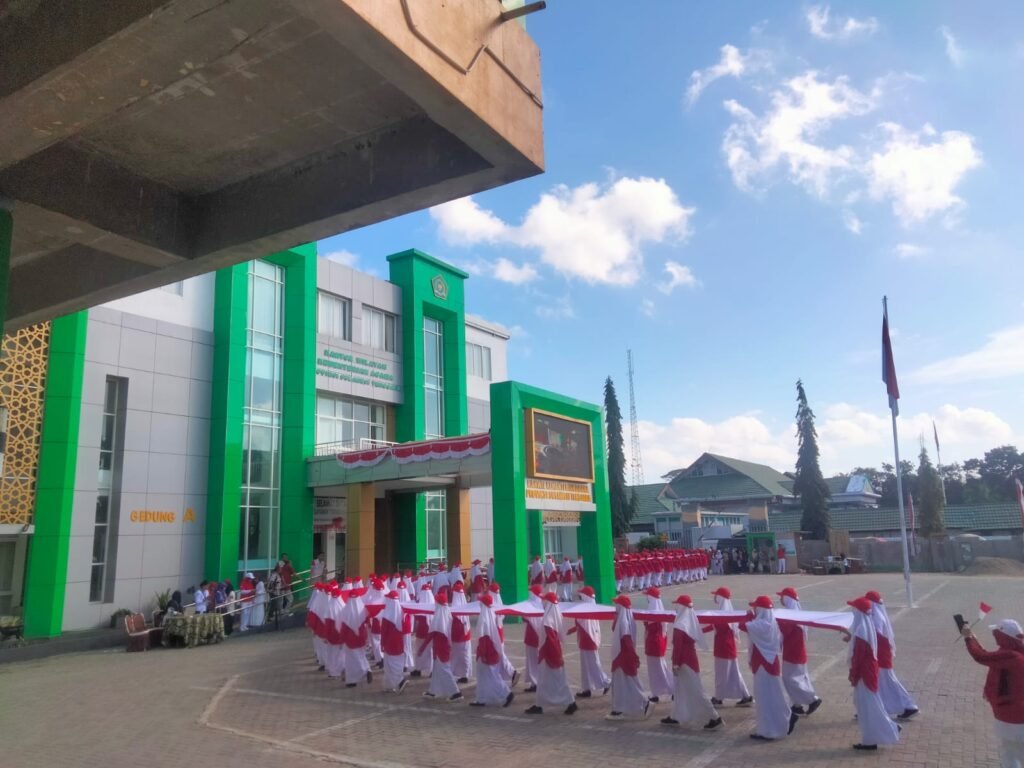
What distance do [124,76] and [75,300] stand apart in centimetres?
493

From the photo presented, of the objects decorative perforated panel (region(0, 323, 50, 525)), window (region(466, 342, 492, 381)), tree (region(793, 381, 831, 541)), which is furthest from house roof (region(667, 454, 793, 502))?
decorative perforated panel (region(0, 323, 50, 525))

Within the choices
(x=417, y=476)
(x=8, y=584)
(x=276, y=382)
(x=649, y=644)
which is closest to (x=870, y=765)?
(x=649, y=644)

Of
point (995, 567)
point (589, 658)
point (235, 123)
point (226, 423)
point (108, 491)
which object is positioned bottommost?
point (995, 567)

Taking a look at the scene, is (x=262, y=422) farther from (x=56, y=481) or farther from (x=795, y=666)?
(x=795, y=666)

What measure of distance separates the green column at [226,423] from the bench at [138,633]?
3.64 meters

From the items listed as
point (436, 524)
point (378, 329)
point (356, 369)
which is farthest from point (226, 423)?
point (436, 524)

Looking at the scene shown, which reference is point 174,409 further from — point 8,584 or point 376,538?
point 376,538

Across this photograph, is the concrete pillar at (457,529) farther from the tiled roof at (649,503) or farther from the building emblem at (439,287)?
the tiled roof at (649,503)

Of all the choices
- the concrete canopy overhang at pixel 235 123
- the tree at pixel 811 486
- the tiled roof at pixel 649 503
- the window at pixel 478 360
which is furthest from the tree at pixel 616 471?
the concrete canopy overhang at pixel 235 123

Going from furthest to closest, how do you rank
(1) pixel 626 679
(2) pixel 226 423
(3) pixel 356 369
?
(3) pixel 356 369 → (2) pixel 226 423 → (1) pixel 626 679

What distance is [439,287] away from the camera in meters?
31.9

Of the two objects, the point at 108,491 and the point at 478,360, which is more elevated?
the point at 478,360

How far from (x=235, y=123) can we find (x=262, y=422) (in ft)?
60.9

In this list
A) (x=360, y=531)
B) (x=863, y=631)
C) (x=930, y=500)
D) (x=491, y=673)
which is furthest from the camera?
(x=930, y=500)
